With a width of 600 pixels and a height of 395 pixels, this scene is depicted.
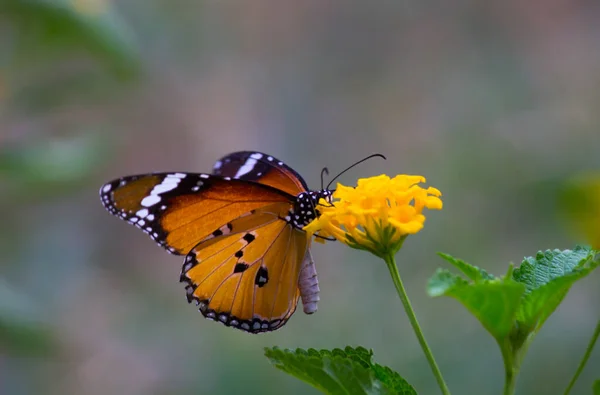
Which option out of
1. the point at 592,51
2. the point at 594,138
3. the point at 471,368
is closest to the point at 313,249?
the point at 471,368

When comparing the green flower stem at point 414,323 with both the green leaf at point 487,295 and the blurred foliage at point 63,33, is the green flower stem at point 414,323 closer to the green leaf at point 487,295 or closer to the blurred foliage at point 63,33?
the green leaf at point 487,295

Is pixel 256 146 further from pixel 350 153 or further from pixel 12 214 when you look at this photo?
pixel 12 214

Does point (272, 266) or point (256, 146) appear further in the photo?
point (256, 146)

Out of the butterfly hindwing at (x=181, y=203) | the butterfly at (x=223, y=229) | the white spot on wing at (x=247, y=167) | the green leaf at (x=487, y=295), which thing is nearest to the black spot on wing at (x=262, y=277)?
the butterfly at (x=223, y=229)

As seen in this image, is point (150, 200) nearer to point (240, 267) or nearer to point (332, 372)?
point (240, 267)

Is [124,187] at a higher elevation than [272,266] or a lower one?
higher

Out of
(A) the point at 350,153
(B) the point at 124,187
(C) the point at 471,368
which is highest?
(A) the point at 350,153

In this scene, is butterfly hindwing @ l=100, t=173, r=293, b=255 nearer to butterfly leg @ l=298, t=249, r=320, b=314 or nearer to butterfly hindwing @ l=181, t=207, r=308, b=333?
butterfly hindwing @ l=181, t=207, r=308, b=333

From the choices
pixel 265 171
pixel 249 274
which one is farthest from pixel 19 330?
pixel 265 171
